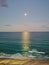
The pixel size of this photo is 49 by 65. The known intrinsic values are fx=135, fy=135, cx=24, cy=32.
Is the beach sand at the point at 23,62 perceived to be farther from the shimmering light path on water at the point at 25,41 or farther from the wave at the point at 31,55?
the shimmering light path on water at the point at 25,41

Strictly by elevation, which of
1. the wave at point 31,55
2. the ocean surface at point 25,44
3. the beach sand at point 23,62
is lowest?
the beach sand at point 23,62

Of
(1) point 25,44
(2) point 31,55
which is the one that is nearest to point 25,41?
(1) point 25,44

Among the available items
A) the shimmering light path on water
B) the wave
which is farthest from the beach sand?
the shimmering light path on water

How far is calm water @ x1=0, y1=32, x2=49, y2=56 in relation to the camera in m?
1.83

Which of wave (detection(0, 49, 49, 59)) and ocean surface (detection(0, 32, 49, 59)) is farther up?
ocean surface (detection(0, 32, 49, 59))

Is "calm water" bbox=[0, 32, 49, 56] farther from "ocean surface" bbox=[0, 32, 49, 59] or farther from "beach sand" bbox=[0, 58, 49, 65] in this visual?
→ "beach sand" bbox=[0, 58, 49, 65]

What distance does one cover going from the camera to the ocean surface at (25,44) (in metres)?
1.83

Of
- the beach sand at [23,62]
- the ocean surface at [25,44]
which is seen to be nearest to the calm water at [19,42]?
the ocean surface at [25,44]

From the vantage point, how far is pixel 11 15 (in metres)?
1.92

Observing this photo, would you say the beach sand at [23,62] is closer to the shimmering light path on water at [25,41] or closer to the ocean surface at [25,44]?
the ocean surface at [25,44]

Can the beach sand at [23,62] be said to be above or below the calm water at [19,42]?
below

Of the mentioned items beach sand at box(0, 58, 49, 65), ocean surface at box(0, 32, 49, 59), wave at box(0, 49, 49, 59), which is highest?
ocean surface at box(0, 32, 49, 59)

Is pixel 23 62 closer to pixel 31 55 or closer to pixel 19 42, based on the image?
pixel 31 55

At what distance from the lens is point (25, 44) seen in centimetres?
187
